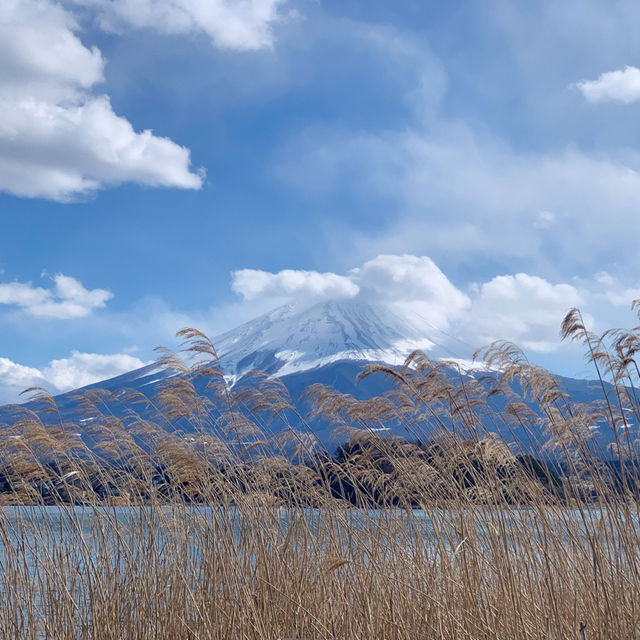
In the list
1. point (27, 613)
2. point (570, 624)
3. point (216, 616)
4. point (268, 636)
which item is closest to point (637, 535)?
point (570, 624)

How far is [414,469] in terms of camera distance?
15.2 ft

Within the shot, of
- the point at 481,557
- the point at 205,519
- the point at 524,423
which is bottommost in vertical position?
the point at 481,557

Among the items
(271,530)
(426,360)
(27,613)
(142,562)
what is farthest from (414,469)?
(27,613)

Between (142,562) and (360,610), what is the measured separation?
55.4 inches

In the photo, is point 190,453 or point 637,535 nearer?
point 637,535

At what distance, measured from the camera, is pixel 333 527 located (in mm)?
4836

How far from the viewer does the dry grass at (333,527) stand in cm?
366

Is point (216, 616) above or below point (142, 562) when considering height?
below

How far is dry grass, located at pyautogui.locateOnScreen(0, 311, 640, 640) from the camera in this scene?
3.66 m

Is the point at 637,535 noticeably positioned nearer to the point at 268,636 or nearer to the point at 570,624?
the point at 570,624

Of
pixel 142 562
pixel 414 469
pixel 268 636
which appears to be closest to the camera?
pixel 268 636

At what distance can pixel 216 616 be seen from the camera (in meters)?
3.98

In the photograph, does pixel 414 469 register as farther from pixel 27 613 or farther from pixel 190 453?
pixel 27 613

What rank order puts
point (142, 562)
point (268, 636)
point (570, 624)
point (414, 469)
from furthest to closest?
point (414, 469) < point (142, 562) < point (268, 636) < point (570, 624)
